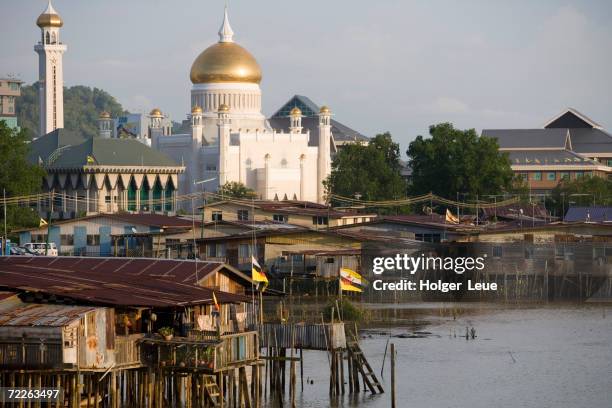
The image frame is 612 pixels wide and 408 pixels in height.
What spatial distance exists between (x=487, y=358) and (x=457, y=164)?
67.5 m

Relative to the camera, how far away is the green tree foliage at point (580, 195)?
115125 mm

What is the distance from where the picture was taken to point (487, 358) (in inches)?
2030

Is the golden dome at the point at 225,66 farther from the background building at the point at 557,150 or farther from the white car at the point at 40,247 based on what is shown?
the white car at the point at 40,247

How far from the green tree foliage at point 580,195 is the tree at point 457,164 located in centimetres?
419

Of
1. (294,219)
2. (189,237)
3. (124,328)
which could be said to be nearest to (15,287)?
(124,328)

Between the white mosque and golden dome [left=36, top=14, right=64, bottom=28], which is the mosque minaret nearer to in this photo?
golden dome [left=36, top=14, right=64, bottom=28]

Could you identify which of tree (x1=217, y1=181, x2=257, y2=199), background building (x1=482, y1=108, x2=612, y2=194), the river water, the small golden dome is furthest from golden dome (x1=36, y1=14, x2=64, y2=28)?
the river water

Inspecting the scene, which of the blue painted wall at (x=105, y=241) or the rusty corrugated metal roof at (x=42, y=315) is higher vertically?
the blue painted wall at (x=105, y=241)

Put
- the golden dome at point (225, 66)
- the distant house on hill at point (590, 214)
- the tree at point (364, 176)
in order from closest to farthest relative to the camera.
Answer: the distant house on hill at point (590, 214) → the tree at point (364, 176) → the golden dome at point (225, 66)

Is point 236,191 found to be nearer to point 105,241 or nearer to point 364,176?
point 364,176

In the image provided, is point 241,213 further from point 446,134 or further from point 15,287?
point 15,287

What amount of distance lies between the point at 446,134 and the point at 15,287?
86631 millimetres

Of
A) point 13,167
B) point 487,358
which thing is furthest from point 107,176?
point 487,358

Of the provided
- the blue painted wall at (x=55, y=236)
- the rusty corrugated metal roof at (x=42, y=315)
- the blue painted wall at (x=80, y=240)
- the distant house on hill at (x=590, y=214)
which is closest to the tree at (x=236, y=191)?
the distant house on hill at (x=590, y=214)
